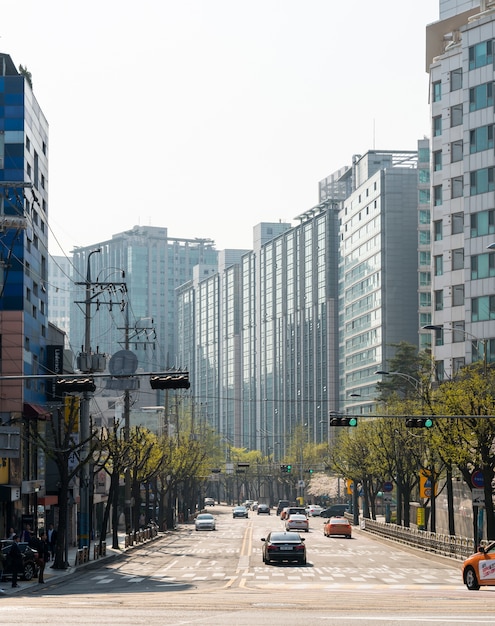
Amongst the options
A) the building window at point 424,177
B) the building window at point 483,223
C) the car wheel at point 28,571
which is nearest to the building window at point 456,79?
the building window at point 483,223

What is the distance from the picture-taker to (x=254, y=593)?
3525 centimetres

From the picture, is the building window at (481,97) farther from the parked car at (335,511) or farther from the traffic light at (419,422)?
the parked car at (335,511)

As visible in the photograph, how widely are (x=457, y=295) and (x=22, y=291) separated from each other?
4626cm

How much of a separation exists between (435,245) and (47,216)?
1648 inches

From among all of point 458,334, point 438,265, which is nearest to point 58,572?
point 458,334

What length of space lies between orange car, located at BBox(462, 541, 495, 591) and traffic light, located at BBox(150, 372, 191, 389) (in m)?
10.8

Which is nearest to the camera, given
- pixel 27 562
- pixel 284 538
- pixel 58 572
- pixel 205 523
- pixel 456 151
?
pixel 27 562

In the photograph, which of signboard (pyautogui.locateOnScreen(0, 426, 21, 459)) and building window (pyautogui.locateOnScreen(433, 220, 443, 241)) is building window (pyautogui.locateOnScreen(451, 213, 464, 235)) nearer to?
building window (pyautogui.locateOnScreen(433, 220, 443, 241))

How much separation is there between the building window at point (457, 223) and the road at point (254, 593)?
42.3 meters

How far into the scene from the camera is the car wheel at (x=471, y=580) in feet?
120

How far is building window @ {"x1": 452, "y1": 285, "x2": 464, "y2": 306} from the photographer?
101 meters

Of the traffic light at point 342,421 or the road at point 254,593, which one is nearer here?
the road at point 254,593

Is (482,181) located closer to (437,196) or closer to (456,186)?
(456,186)

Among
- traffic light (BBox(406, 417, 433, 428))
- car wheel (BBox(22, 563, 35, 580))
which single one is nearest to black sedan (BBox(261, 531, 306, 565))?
traffic light (BBox(406, 417, 433, 428))
